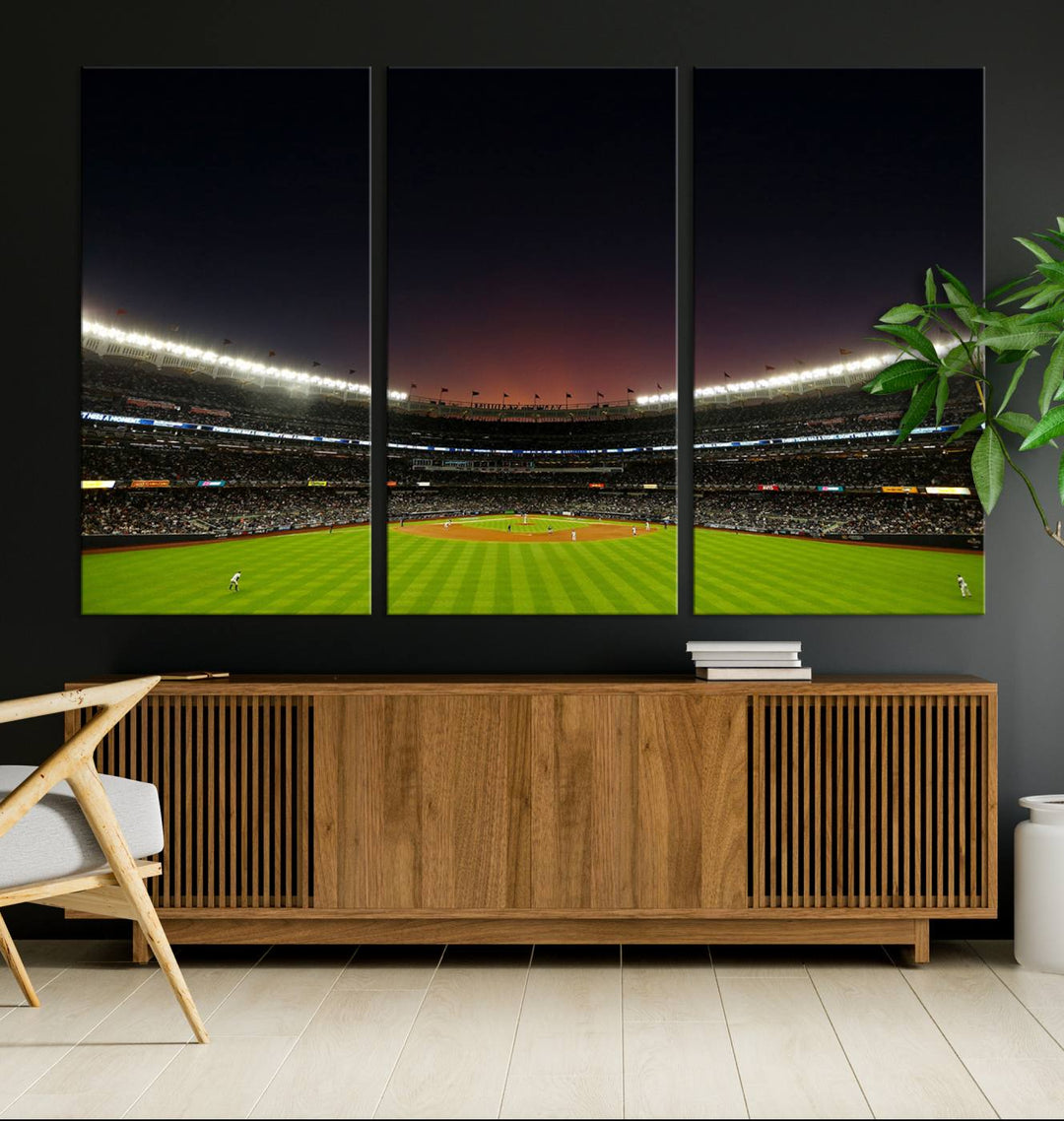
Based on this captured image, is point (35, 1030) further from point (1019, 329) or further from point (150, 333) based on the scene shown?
point (1019, 329)

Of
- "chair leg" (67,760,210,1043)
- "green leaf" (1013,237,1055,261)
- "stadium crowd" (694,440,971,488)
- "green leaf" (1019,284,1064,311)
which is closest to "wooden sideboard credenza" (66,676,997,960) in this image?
"chair leg" (67,760,210,1043)

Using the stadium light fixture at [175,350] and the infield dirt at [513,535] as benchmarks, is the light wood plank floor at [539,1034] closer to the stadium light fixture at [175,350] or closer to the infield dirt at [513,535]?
the infield dirt at [513,535]

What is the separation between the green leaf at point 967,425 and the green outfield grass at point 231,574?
6.21ft

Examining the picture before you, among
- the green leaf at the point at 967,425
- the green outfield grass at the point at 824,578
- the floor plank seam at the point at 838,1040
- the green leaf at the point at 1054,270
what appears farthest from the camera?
the green outfield grass at the point at 824,578

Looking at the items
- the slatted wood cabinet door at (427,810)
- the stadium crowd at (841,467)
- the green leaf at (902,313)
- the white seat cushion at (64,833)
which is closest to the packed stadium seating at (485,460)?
the stadium crowd at (841,467)

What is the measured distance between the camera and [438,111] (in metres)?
3.57

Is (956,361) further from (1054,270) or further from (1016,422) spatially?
(1054,270)

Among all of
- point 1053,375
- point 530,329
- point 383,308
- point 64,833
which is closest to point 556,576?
point 530,329

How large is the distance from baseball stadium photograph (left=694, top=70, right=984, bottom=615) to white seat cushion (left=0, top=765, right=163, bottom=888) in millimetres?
1798

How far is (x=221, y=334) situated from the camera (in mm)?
3572

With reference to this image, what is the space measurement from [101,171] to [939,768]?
10.3ft

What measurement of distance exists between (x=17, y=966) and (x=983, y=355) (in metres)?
3.29

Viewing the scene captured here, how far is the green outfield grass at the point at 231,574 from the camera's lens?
3.57 metres

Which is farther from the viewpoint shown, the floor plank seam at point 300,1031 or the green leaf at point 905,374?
the green leaf at point 905,374
